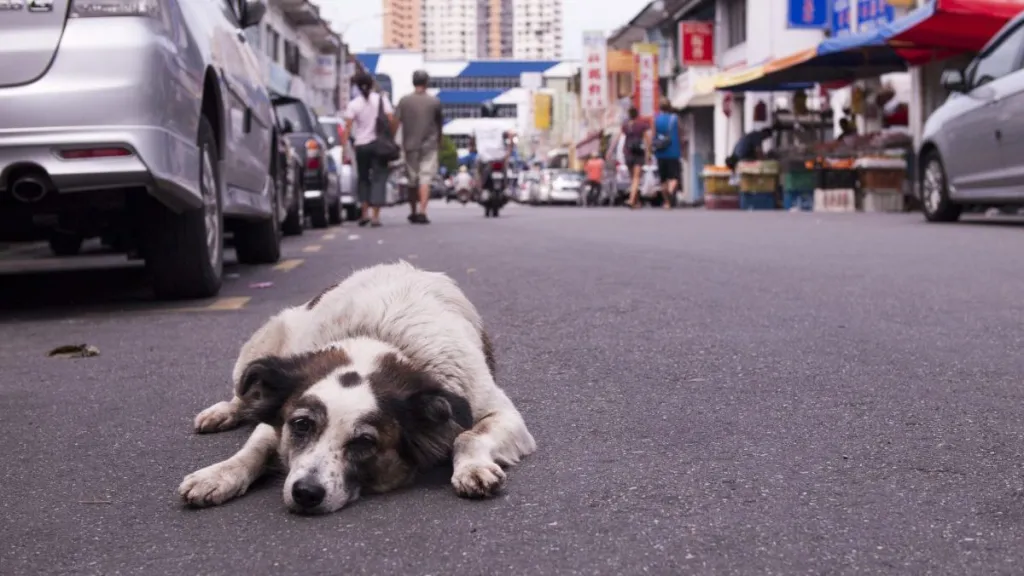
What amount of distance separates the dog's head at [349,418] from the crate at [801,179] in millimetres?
22610

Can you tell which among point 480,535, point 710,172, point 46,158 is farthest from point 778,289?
point 710,172

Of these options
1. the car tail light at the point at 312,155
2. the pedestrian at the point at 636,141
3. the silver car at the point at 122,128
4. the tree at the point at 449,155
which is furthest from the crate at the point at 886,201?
the tree at the point at 449,155

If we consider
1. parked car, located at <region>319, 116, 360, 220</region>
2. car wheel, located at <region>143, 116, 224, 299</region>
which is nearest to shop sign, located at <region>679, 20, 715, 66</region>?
parked car, located at <region>319, 116, 360, 220</region>

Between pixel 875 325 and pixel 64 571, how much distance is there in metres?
4.12

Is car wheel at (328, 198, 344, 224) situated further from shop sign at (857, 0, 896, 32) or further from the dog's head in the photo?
the dog's head

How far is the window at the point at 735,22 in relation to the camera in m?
38.6

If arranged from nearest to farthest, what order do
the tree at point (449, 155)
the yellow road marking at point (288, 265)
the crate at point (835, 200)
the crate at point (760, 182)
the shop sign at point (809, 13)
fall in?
1. the yellow road marking at point (288, 265)
2. the crate at point (835, 200)
3. the crate at point (760, 182)
4. the shop sign at point (809, 13)
5. the tree at point (449, 155)

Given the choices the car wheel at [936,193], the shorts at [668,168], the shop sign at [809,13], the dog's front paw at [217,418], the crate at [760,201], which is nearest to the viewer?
the dog's front paw at [217,418]

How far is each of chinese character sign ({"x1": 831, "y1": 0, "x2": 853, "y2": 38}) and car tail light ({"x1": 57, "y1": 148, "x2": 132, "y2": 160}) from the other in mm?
25693

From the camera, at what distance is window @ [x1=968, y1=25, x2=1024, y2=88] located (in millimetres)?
12625

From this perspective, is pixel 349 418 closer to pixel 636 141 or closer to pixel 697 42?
pixel 636 141

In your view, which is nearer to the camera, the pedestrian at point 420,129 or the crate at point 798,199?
the pedestrian at point 420,129

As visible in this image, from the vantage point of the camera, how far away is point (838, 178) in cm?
2320

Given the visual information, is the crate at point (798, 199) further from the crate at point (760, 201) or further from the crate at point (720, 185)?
the crate at point (720, 185)
